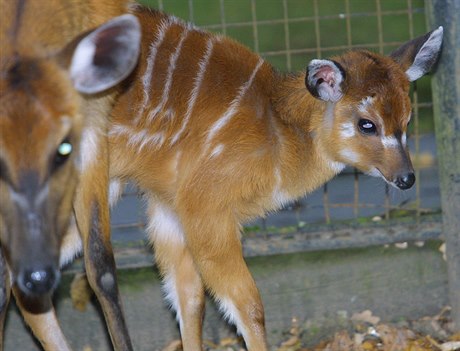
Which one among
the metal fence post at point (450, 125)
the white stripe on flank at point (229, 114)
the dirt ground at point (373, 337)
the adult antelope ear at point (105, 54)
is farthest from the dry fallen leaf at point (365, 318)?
the adult antelope ear at point (105, 54)

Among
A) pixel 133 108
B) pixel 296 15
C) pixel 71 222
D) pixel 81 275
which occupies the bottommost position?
pixel 296 15

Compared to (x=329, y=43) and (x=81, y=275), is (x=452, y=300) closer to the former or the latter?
(x=81, y=275)

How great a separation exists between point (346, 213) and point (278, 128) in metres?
1.95

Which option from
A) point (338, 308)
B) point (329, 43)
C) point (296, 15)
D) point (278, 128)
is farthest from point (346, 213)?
point (296, 15)

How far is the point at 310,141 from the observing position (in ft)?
22.3

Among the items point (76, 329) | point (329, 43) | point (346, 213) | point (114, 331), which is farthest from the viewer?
point (329, 43)

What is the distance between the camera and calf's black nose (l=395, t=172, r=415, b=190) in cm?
644

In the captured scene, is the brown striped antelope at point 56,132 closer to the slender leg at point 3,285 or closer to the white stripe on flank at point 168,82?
the slender leg at point 3,285

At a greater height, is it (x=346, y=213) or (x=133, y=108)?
(x=133, y=108)

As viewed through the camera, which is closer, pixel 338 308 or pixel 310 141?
pixel 310 141

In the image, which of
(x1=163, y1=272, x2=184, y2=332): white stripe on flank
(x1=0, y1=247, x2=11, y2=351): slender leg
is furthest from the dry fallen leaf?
(x1=0, y1=247, x2=11, y2=351): slender leg

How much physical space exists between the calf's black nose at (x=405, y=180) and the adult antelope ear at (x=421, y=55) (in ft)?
2.03

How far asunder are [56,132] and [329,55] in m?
5.15

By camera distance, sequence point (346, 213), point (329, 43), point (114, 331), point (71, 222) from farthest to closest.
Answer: point (329, 43), point (346, 213), point (71, 222), point (114, 331)
